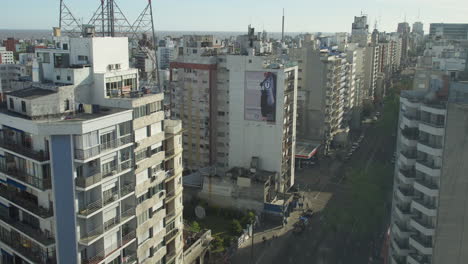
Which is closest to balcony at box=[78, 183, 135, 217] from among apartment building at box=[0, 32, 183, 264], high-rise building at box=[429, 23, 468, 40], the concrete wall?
apartment building at box=[0, 32, 183, 264]

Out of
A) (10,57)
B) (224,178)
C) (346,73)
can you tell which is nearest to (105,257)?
(224,178)

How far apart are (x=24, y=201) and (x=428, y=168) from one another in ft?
75.7

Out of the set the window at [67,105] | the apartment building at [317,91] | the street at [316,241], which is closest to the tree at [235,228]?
the street at [316,241]

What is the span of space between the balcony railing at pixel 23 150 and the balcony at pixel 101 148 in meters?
1.72

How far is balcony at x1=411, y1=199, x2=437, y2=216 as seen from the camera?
92.2 feet

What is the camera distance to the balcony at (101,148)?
864 inches

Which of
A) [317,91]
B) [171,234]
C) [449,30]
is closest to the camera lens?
[171,234]

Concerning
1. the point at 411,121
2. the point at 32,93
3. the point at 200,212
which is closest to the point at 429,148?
the point at 411,121

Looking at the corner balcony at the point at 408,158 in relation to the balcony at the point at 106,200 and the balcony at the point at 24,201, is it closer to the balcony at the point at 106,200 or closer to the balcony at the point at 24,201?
the balcony at the point at 106,200

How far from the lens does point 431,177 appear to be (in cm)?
2855

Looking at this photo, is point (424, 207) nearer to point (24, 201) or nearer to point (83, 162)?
point (83, 162)

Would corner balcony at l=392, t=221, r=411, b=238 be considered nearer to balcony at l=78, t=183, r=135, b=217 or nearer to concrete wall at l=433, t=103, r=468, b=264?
concrete wall at l=433, t=103, r=468, b=264

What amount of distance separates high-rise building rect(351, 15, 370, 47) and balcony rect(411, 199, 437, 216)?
82.5 m

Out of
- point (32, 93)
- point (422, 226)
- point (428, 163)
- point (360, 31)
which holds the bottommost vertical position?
point (422, 226)
